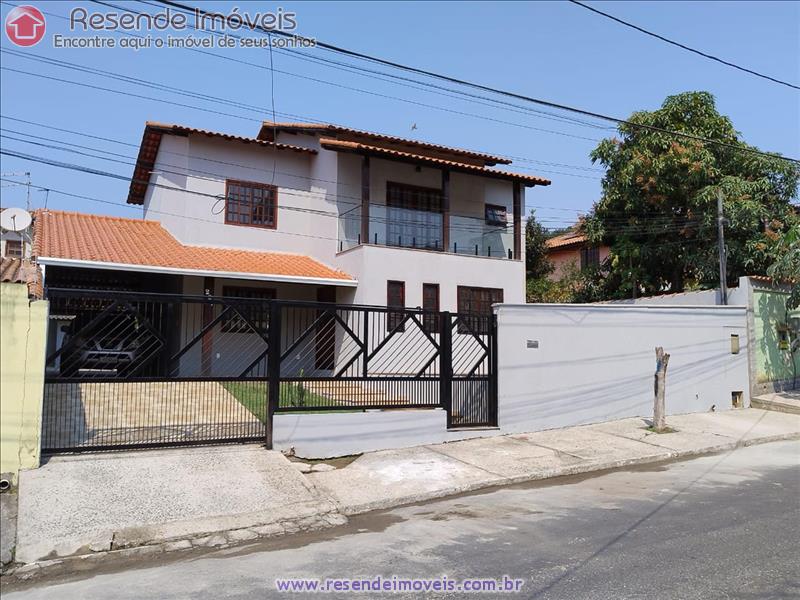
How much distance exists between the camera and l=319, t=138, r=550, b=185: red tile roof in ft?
53.4

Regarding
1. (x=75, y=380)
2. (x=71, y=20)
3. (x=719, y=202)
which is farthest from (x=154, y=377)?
(x=719, y=202)

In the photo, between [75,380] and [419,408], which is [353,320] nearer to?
[419,408]

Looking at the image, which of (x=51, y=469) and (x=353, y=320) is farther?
(x=353, y=320)

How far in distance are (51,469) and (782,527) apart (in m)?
7.71

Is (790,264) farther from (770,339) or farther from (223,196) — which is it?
(223,196)

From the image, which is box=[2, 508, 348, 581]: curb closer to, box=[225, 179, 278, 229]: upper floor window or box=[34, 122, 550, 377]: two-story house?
box=[34, 122, 550, 377]: two-story house

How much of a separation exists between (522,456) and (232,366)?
473 cm

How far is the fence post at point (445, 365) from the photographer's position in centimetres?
1014

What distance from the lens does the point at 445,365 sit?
1019 cm

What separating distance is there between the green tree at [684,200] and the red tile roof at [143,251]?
10031mm

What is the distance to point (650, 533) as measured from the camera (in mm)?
5641

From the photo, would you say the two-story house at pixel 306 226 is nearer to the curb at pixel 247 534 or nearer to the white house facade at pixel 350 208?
the white house facade at pixel 350 208

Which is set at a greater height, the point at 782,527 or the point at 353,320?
the point at 353,320

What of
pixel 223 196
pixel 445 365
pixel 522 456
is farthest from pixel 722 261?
pixel 223 196
